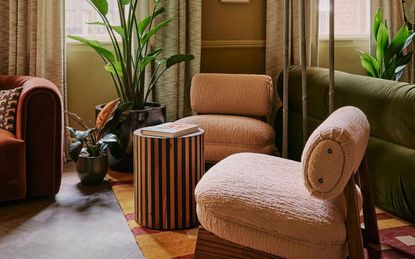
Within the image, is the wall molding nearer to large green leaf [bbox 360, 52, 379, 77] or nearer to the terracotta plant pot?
large green leaf [bbox 360, 52, 379, 77]

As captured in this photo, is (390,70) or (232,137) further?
(390,70)

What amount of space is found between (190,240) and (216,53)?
2.03 metres

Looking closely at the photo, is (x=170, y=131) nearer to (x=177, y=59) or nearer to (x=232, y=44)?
(x=177, y=59)

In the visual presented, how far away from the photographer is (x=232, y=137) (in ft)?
10.6

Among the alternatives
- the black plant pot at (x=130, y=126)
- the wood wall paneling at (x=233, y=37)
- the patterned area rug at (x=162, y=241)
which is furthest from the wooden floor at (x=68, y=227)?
the wood wall paneling at (x=233, y=37)

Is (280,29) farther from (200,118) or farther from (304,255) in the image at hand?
(304,255)

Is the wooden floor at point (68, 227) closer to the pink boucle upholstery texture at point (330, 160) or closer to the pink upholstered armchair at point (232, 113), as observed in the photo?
the pink upholstered armchair at point (232, 113)

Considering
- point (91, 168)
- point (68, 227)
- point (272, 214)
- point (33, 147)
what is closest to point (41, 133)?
point (33, 147)

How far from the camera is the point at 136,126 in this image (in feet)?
11.4

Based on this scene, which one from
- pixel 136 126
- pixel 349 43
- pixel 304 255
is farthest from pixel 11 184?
pixel 349 43

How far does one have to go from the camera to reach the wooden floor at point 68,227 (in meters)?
2.32

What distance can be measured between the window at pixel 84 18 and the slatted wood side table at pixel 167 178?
A: 162cm

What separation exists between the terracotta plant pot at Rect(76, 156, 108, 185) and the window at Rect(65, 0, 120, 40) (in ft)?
3.62

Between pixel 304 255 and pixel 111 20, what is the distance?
2740mm
